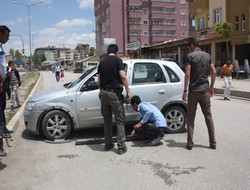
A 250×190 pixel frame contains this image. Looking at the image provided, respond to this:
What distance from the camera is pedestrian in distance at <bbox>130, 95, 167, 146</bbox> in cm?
628

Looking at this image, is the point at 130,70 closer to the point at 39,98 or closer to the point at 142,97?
the point at 142,97

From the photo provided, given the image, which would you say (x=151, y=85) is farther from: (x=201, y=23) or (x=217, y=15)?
(x=201, y=23)

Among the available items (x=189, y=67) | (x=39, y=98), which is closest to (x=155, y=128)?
(x=189, y=67)

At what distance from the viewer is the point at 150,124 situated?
6309mm

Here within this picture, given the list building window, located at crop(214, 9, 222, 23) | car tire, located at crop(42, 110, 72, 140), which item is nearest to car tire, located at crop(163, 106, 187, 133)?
car tire, located at crop(42, 110, 72, 140)

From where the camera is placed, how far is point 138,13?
7538 centimetres

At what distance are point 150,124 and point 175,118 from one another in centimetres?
113

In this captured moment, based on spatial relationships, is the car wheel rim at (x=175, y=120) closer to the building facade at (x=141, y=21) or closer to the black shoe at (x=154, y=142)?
the black shoe at (x=154, y=142)

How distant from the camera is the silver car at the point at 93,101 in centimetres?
662

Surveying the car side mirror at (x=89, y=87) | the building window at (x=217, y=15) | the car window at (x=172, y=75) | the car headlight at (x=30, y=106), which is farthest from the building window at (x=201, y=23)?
the car headlight at (x=30, y=106)

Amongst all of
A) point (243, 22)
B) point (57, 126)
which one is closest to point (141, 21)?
point (243, 22)

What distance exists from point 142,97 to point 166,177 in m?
2.60

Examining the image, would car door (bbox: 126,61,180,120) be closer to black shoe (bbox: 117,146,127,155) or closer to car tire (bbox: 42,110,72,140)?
black shoe (bbox: 117,146,127,155)

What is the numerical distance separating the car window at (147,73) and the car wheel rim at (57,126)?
176 cm
